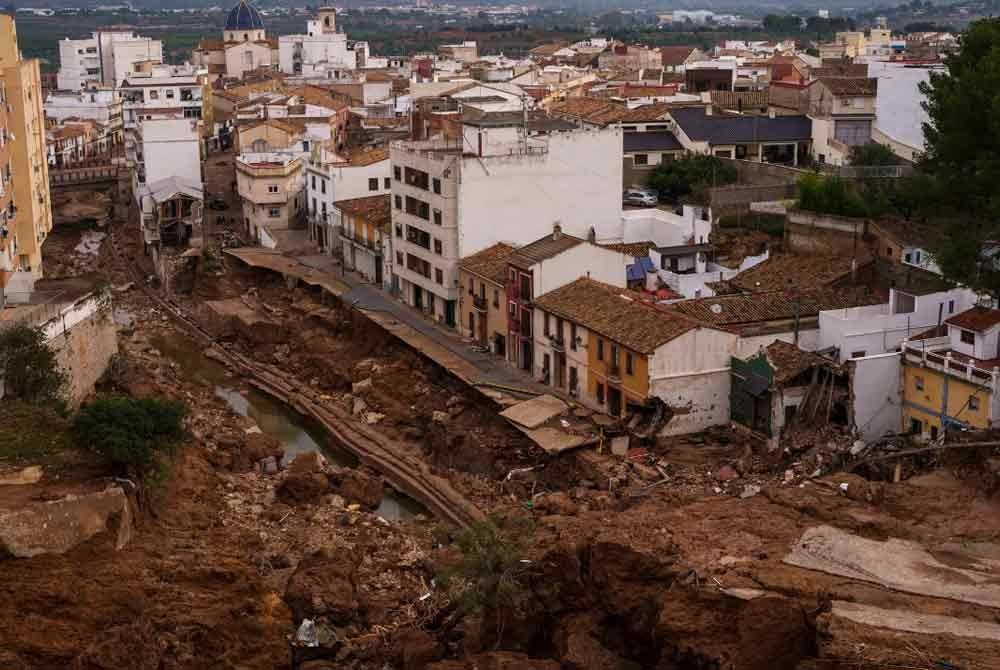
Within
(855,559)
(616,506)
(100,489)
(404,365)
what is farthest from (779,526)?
(404,365)

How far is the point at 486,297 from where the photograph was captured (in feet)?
122

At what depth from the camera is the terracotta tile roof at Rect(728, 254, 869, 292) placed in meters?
36.0

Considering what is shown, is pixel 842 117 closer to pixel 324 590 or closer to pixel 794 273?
pixel 794 273

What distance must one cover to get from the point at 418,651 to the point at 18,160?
24.0 m

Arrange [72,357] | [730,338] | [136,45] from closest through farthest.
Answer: [730,338]
[72,357]
[136,45]

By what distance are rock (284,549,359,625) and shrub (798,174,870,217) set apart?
19.7 metres

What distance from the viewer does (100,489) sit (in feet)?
83.2

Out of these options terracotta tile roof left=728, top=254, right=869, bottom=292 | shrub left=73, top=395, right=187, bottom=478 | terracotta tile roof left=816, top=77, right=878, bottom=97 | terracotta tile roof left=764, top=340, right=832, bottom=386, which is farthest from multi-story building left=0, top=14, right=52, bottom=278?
terracotta tile roof left=816, top=77, right=878, bottom=97

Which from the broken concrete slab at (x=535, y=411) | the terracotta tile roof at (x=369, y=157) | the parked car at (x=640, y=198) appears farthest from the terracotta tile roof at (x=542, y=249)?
the terracotta tile roof at (x=369, y=157)

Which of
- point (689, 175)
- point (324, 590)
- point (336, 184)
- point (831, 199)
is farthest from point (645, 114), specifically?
point (324, 590)

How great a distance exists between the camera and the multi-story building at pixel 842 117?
50.4 meters

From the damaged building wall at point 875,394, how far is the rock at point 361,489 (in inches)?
384

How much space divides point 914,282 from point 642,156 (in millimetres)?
17485

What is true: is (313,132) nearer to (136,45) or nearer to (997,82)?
(997,82)
